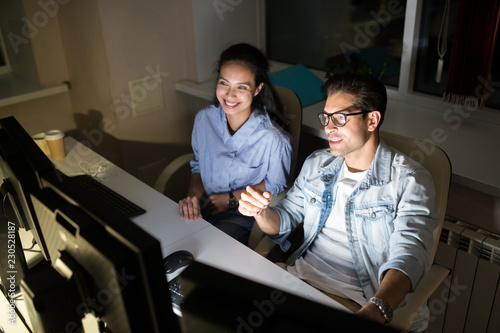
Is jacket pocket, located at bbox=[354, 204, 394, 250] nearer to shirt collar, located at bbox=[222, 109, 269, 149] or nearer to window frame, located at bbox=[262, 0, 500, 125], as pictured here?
shirt collar, located at bbox=[222, 109, 269, 149]

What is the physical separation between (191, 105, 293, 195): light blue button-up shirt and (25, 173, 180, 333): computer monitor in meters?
1.12

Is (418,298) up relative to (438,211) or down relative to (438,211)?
down

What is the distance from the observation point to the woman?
189cm

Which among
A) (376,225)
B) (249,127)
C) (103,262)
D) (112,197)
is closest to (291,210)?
(376,225)

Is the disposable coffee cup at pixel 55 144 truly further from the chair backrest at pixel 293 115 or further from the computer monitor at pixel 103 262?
the computer monitor at pixel 103 262

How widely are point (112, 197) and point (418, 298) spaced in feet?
3.60

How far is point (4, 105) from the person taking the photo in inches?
95.7

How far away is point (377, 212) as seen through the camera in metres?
1.46

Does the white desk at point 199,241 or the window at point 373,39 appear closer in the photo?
the white desk at point 199,241

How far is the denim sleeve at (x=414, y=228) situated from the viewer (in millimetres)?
1273

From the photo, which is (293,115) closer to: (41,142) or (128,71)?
(128,71)

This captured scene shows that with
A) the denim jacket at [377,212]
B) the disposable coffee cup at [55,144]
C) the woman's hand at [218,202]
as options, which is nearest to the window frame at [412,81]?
the denim jacket at [377,212]

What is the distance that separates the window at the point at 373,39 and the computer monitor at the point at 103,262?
66.4 inches

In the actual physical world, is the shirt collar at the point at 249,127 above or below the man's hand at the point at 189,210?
above
